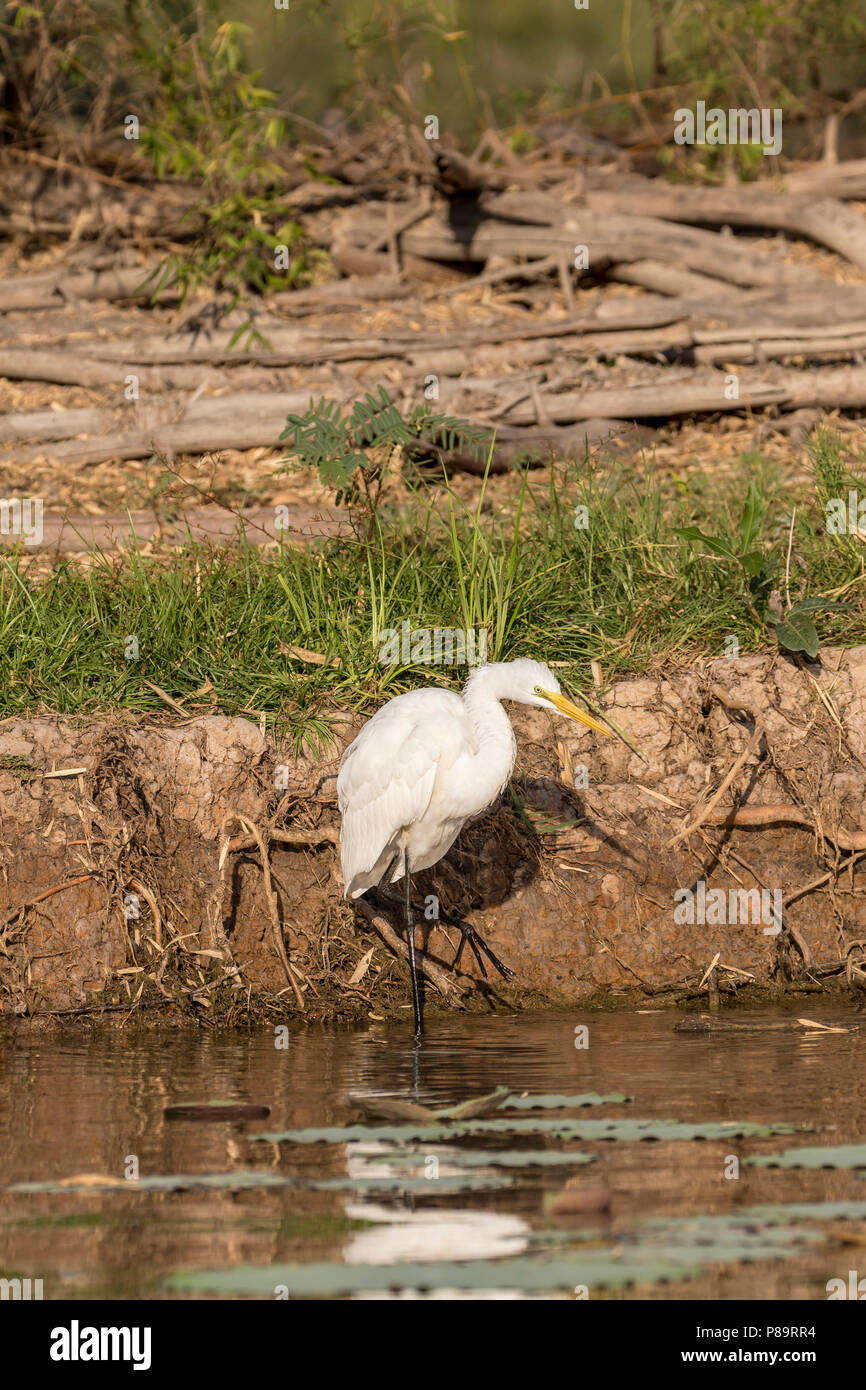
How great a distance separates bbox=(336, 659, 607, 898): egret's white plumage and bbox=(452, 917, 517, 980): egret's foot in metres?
0.57

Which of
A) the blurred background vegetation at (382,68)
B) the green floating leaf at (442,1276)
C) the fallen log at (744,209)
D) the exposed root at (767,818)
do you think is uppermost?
the blurred background vegetation at (382,68)

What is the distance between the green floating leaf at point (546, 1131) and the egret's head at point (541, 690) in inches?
77.3

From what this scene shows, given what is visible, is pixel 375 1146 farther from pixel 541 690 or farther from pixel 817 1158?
pixel 541 690

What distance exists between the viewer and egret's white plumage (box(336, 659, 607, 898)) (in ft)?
20.5

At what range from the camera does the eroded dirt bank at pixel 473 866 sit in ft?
22.6

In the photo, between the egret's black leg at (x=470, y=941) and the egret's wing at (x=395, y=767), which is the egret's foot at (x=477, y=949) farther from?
the egret's wing at (x=395, y=767)

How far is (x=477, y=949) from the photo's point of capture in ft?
23.1

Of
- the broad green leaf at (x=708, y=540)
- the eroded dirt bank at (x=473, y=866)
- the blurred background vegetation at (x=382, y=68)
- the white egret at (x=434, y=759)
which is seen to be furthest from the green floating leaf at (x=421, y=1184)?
the blurred background vegetation at (x=382, y=68)

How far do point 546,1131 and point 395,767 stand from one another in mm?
2095

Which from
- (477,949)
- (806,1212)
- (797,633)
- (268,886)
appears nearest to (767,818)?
(797,633)

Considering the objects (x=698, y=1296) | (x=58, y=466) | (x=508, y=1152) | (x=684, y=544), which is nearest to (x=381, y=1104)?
(x=508, y=1152)

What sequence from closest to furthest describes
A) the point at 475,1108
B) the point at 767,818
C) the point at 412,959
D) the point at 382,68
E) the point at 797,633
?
1. the point at 475,1108
2. the point at 412,959
3. the point at 767,818
4. the point at 797,633
5. the point at 382,68

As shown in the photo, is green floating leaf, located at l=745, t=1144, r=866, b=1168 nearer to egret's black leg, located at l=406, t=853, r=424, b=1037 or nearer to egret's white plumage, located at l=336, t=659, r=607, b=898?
egret's white plumage, located at l=336, t=659, r=607, b=898

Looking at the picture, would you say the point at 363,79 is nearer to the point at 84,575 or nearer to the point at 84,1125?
the point at 84,575
